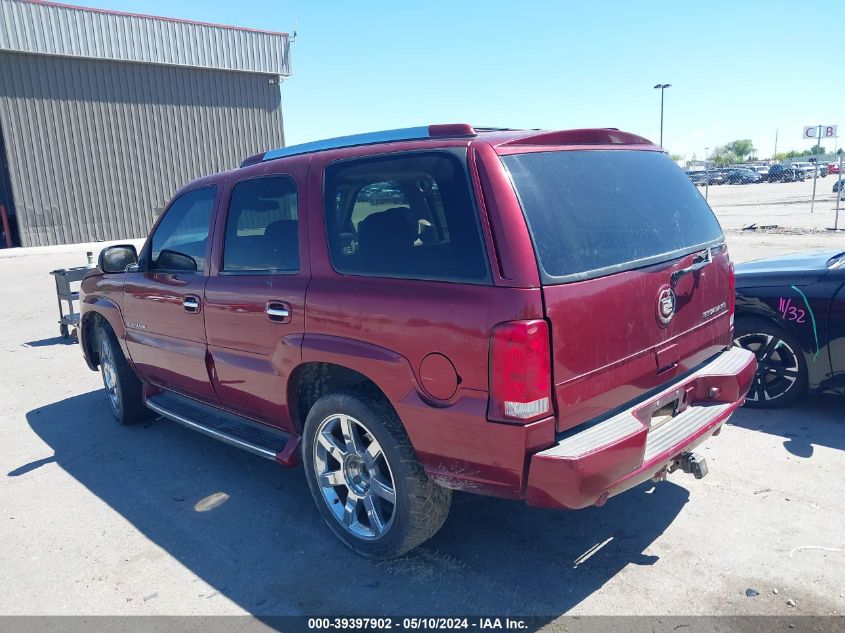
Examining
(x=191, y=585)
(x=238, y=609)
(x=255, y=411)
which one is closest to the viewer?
(x=238, y=609)

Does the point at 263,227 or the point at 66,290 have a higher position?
the point at 263,227

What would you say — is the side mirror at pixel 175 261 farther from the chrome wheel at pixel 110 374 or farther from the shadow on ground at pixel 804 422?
the shadow on ground at pixel 804 422

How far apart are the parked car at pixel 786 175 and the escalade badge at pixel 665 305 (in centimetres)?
5505

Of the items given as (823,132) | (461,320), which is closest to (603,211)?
(461,320)

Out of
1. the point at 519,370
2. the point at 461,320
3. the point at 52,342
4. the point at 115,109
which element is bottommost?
the point at 52,342

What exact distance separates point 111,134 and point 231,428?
25230 mm

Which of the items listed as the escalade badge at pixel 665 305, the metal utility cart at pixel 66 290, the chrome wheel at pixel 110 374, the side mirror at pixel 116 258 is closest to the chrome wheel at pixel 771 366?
the escalade badge at pixel 665 305

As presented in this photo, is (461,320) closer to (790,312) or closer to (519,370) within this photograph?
(519,370)

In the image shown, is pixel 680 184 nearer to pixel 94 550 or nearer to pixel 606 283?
pixel 606 283

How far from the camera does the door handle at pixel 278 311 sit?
11.3 feet

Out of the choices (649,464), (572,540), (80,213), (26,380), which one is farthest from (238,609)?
(80,213)

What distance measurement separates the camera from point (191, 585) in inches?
126

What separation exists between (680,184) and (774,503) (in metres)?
1.84

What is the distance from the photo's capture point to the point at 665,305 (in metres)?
3.11
